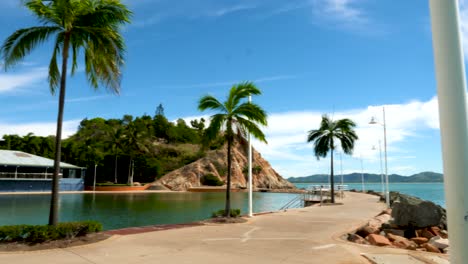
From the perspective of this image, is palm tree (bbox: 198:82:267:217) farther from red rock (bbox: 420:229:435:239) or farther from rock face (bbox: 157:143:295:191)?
rock face (bbox: 157:143:295:191)

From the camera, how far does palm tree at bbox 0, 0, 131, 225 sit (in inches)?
419

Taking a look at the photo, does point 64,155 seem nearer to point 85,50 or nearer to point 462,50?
point 85,50

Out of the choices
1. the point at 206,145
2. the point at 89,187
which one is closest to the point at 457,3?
the point at 206,145

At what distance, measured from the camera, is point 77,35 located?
436 inches

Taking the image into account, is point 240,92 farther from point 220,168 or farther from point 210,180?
point 220,168

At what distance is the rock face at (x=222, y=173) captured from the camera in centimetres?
8706

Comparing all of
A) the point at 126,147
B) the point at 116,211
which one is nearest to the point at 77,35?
the point at 116,211

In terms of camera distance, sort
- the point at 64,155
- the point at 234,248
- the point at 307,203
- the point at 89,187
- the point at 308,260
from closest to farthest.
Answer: the point at 308,260 → the point at 234,248 → the point at 307,203 → the point at 89,187 → the point at 64,155

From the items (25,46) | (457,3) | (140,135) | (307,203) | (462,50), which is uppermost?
(140,135)

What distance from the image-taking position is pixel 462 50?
14.3 ft

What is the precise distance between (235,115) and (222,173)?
80043mm

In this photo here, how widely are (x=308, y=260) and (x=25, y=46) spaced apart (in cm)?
1040

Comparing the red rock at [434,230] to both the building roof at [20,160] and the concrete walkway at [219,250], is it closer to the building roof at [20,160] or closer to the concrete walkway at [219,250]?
the concrete walkway at [219,250]

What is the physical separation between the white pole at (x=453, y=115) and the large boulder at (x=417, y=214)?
1157 cm
